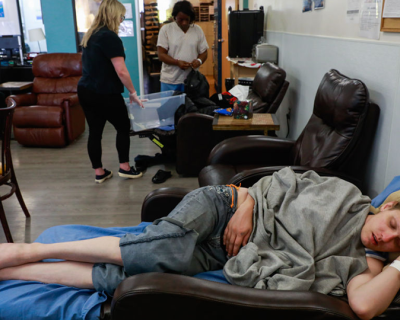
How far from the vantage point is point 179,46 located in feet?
13.9

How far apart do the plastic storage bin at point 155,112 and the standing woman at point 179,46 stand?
0.64 metres

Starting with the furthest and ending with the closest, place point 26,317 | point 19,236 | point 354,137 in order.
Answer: point 19,236, point 354,137, point 26,317

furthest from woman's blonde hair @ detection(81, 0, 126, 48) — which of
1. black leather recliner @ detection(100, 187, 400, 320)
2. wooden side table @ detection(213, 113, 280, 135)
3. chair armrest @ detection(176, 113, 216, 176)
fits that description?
black leather recliner @ detection(100, 187, 400, 320)

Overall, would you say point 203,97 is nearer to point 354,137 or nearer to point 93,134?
point 93,134

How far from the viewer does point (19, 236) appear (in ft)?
8.59

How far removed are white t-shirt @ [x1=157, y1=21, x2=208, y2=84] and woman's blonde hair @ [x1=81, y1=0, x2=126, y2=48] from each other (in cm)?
116

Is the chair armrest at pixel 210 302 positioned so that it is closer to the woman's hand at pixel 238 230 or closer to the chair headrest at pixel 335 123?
the woman's hand at pixel 238 230

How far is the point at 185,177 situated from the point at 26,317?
7.83ft

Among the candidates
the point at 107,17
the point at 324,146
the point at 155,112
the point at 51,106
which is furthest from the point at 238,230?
the point at 51,106

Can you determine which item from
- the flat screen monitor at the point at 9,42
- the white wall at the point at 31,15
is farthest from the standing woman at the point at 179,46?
the white wall at the point at 31,15

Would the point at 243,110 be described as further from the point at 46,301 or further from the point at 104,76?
the point at 46,301

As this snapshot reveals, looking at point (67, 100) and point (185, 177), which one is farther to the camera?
point (67, 100)

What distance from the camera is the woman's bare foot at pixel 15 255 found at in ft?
4.61

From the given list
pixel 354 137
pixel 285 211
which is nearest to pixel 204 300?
pixel 285 211
